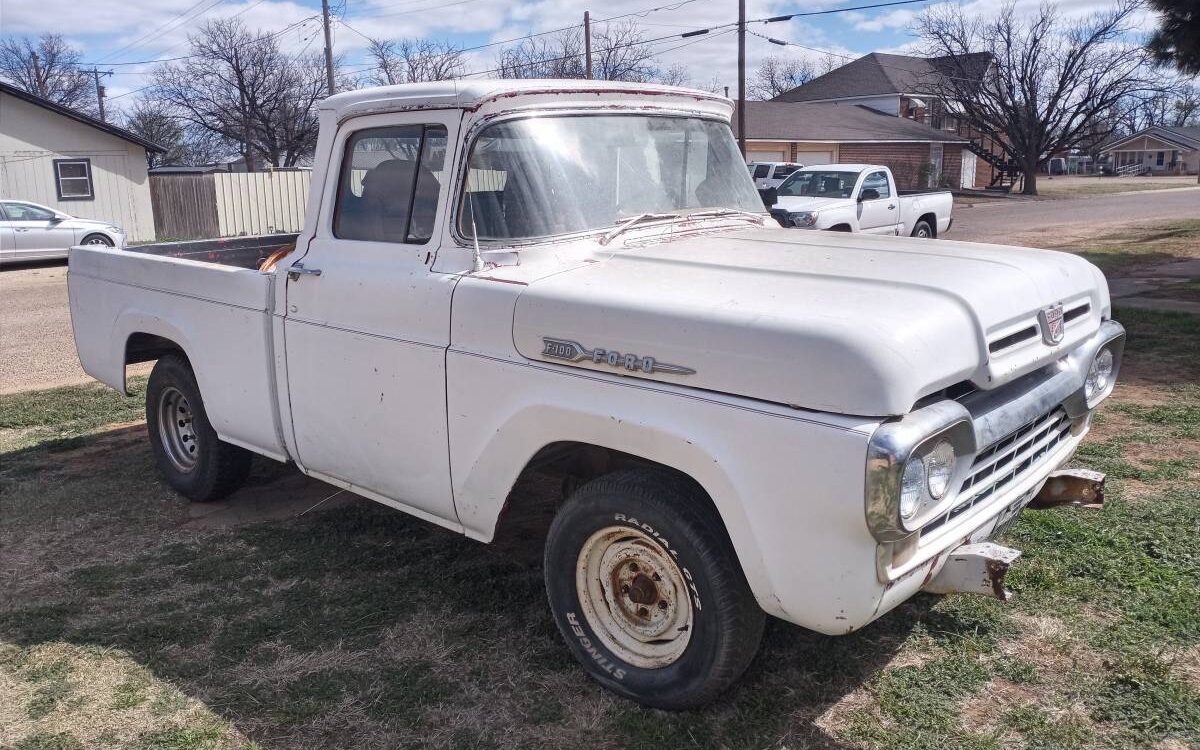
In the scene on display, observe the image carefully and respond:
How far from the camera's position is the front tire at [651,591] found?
3.11m

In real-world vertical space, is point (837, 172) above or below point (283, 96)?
below

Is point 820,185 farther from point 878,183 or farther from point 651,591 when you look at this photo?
point 651,591

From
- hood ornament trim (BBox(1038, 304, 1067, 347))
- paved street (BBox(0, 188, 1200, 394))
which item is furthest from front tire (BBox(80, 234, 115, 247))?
hood ornament trim (BBox(1038, 304, 1067, 347))

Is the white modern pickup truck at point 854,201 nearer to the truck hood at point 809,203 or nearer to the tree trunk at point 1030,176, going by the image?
the truck hood at point 809,203

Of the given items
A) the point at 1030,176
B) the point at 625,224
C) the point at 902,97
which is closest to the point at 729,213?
the point at 625,224

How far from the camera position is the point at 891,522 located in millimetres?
2670

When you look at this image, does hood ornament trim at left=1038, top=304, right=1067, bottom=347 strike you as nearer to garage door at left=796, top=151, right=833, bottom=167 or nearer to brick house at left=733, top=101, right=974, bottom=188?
brick house at left=733, top=101, right=974, bottom=188

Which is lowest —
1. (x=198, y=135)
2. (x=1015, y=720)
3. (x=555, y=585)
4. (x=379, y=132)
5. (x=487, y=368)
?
(x=1015, y=720)

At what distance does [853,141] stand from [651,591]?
45235 mm

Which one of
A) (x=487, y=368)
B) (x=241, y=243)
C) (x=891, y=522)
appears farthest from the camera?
(x=241, y=243)

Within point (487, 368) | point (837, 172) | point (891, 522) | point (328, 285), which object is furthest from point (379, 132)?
point (837, 172)

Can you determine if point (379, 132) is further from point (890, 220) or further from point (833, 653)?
point (890, 220)

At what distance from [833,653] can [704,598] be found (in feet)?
3.10

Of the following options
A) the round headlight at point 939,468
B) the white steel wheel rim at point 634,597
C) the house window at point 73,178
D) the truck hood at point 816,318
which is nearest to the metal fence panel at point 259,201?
the house window at point 73,178
